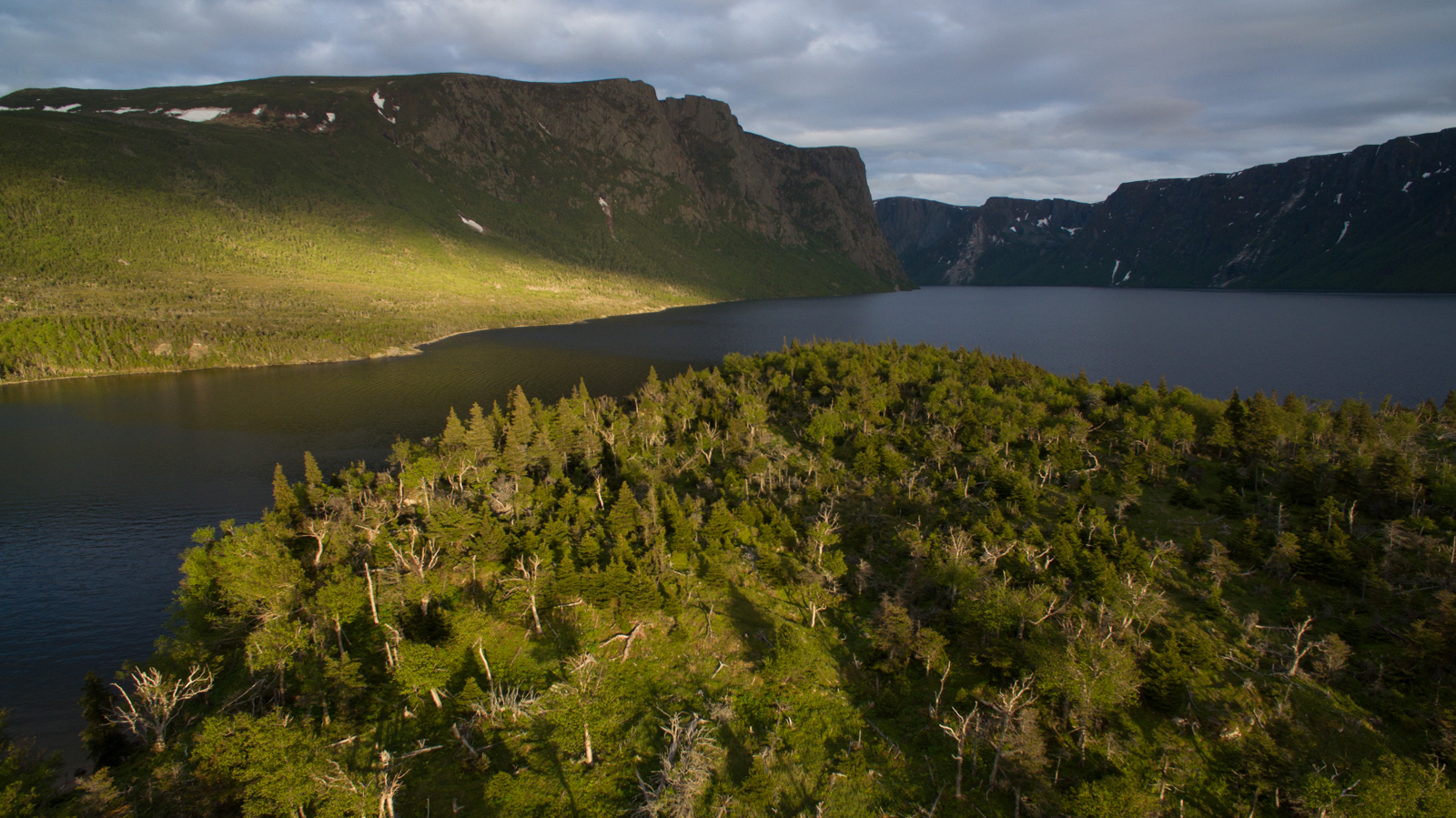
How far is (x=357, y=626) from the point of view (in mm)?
46469

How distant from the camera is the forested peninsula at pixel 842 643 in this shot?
101ft

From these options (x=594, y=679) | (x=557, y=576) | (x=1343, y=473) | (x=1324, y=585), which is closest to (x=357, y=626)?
(x=557, y=576)

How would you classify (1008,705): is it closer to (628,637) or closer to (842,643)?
(842,643)

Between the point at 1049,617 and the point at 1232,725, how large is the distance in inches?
445

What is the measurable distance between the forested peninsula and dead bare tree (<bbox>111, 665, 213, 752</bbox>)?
30 cm

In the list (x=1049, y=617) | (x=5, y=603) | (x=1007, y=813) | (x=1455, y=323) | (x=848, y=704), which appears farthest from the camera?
(x=1455, y=323)

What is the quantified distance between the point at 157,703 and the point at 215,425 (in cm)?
9704

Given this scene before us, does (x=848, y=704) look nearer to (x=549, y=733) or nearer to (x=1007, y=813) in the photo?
(x=1007, y=813)

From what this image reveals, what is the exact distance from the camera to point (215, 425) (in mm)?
109875

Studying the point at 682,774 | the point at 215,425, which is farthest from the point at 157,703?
the point at 215,425

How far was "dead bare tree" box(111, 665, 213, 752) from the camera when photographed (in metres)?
33.6

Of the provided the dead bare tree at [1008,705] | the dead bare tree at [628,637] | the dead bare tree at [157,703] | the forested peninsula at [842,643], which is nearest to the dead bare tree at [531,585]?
the forested peninsula at [842,643]

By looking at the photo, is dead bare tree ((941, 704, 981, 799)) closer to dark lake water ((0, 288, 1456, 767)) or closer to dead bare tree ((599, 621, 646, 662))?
dead bare tree ((599, 621, 646, 662))

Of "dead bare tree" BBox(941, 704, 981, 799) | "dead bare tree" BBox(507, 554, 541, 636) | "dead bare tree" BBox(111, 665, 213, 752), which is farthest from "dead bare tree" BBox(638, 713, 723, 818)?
"dead bare tree" BBox(111, 665, 213, 752)
